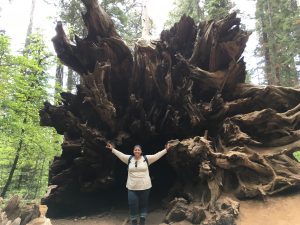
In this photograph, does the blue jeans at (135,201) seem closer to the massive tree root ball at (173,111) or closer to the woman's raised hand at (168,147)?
the massive tree root ball at (173,111)

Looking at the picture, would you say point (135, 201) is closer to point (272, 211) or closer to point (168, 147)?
point (168, 147)

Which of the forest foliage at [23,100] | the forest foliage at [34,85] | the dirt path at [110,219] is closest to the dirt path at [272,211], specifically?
the dirt path at [110,219]

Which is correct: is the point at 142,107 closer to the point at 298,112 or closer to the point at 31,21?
the point at 298,112

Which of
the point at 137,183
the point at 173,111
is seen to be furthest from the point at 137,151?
the point at 173,111

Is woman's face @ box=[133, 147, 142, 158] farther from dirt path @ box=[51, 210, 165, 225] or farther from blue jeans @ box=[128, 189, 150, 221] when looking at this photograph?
dirt path @ box=[51, 210, 165, 225]

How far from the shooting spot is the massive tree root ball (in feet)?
23.9

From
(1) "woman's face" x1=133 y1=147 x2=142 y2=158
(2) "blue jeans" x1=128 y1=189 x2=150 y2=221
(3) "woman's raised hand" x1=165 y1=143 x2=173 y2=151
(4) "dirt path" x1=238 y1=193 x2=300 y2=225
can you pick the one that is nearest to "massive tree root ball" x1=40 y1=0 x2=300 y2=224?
(3) "woman's raised hand" x1=165 y1=143 x2=173 y2=151

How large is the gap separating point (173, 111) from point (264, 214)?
3141 mm

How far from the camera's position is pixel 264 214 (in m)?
6.07

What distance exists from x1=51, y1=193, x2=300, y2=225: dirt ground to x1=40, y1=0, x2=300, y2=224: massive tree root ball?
488 millimetres

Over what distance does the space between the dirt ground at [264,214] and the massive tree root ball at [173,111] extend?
49 centimetres

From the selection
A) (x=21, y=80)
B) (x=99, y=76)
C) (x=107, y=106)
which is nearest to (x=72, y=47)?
(x=99, y=76)

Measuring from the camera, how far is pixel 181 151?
7.03 meters

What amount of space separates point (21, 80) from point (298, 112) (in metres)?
8.39
